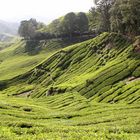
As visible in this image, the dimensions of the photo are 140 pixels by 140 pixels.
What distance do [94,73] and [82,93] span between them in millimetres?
17549

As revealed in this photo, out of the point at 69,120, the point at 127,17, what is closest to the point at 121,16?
the point at 127,17

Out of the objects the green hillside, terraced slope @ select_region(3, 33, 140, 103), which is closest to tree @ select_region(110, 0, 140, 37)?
terraced slope @ select_region(3, 33, 140, 103)

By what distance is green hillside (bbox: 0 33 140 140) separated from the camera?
2061 inches

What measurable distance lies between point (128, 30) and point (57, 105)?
63.1 m

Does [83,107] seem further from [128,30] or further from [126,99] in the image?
[128,30]

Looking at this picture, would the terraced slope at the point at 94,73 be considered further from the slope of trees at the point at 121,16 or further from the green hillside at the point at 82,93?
the slope of trees at the point at 121,16

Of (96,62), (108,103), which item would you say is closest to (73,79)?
(96,62)

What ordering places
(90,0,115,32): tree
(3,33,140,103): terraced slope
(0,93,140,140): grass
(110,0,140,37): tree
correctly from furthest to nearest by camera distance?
1. (90,0,115,32): tree
2. (110,0,140,37): tree
3. (3,33,140,103): terraced slope
4. (0,93,140,140): grass

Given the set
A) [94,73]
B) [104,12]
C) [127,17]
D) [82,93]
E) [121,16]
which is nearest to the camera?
[82,93]

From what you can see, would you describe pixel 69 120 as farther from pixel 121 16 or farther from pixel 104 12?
pixel 104 12

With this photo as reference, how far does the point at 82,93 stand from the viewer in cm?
11281

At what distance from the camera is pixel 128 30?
15175cm

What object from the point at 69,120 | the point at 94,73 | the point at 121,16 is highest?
the point at 121,16

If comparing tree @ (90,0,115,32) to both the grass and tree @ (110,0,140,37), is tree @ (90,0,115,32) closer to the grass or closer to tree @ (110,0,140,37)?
tree @ (110,0,140,37)
